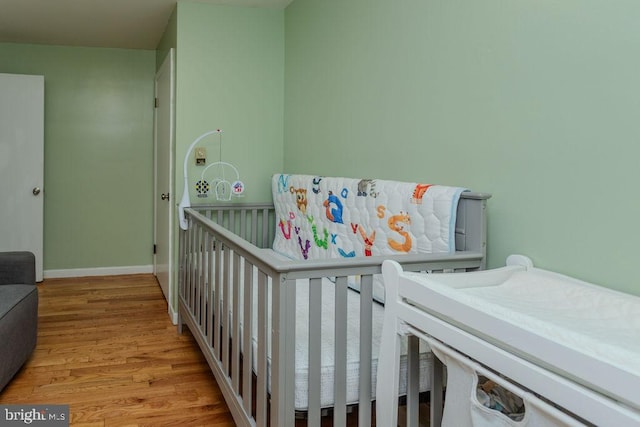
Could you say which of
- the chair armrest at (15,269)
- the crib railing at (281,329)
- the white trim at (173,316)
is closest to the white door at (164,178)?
the white trim at (173,316)

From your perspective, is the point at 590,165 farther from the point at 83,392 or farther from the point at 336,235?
the point at 83,392

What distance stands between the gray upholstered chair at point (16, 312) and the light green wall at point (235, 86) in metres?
1.02

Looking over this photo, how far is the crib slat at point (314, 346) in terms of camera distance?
1.36 metres

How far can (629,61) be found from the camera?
1.18 m

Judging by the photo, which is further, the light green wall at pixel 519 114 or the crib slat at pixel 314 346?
the crib slat at pixel 314 346

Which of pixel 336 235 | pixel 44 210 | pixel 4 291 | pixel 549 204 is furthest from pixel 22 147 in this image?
pixel 549 204

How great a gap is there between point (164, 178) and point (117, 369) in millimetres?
1741

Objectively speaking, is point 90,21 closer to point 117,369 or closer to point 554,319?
point 117,369

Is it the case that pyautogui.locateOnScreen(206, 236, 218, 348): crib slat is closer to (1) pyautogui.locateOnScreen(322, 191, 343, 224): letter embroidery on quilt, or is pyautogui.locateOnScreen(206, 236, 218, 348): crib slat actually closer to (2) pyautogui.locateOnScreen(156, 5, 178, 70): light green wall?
(1) pyautogui.locateOnScreen(322, 191, 343, 224): letter embroidery on quilt

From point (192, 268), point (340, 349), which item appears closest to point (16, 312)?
point (192, 268)

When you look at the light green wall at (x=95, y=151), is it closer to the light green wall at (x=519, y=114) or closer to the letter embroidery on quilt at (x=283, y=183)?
the letter embroidery on quilt at (x=283, y=183)

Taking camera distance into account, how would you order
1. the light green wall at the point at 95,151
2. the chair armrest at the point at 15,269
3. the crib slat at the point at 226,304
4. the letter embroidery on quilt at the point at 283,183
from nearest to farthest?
the crib slat at the point at 226,304 < the chair armrest at the point at 15,269 < the letter embroidery on quilt at the point at 283,183 < the light green wall at the point at 95,151

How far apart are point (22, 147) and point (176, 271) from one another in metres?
1.96

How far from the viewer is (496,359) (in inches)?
35.9
